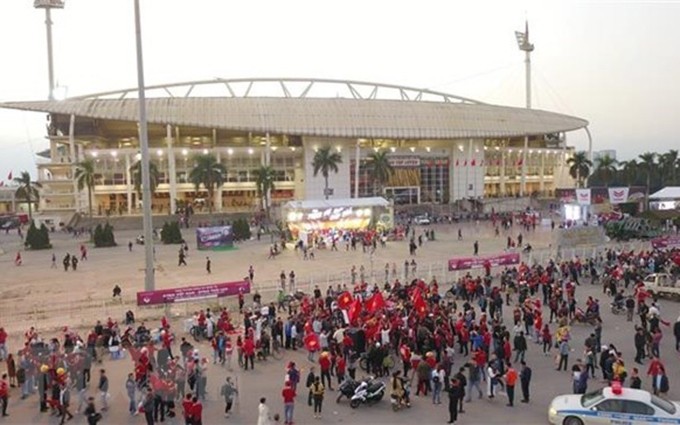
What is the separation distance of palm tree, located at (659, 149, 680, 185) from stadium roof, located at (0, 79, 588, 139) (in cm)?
1954

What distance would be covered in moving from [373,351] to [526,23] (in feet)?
390

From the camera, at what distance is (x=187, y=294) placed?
860 inches

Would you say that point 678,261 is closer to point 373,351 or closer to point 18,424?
point 373,351

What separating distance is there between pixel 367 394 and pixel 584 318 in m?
10.4

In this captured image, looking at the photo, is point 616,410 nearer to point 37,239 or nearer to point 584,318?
point 584,318

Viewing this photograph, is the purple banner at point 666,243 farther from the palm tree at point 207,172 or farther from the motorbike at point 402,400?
the palm tree at point 207,172

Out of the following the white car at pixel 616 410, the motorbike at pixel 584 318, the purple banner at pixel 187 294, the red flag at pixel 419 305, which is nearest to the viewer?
the white car at pixel 616 410

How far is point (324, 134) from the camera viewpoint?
89250 mm

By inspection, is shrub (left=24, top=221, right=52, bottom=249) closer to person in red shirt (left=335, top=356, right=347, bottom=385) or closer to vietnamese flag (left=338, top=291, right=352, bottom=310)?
vietnamese flag (left=338, top=291, right=352, bottom=310)

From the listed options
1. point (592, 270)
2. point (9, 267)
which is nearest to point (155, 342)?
point (592, 270)

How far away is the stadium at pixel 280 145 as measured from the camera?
82.4 metres

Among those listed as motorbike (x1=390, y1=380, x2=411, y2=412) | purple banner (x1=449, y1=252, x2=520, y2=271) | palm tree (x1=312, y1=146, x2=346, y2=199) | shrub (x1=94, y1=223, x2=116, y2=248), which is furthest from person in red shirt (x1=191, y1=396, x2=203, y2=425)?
palm tree (x1=312, y1=146, x2=346, y2=199)

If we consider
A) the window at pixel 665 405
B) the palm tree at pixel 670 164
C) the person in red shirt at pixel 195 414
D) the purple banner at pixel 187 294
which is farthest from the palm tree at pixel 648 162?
the person in red shirt at pixel 195 414

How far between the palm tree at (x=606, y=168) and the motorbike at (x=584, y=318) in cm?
8685
